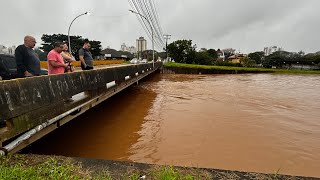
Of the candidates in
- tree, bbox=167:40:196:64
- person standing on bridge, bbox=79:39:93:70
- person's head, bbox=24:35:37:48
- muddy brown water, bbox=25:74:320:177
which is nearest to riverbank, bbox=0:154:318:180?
muddy brown water, bbox=25:74:320:177

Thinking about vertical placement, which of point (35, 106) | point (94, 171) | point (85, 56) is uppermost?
point (85, 56)

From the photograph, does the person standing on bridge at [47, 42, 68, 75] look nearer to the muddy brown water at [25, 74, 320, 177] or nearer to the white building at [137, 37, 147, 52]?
the muddy brown water at [25, 74, 320, 177]

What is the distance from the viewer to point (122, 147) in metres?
5.07

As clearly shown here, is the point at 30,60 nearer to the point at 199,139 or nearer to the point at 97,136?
the point at 97,136

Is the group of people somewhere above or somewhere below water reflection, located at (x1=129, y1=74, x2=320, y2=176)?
above

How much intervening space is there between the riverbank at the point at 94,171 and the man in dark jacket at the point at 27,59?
3003mm

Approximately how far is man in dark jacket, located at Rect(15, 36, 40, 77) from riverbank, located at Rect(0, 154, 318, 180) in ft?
9.85

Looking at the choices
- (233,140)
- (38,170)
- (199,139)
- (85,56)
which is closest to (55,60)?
(85,56)

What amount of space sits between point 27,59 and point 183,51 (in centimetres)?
6416

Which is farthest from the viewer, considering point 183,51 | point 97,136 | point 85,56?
point 183,51

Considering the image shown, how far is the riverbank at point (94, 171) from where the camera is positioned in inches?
100

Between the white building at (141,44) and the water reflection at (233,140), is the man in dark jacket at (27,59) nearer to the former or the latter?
the water reflection at (233,140)

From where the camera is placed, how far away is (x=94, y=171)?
8.82ft

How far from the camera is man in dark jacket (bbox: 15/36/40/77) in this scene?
5.41m
